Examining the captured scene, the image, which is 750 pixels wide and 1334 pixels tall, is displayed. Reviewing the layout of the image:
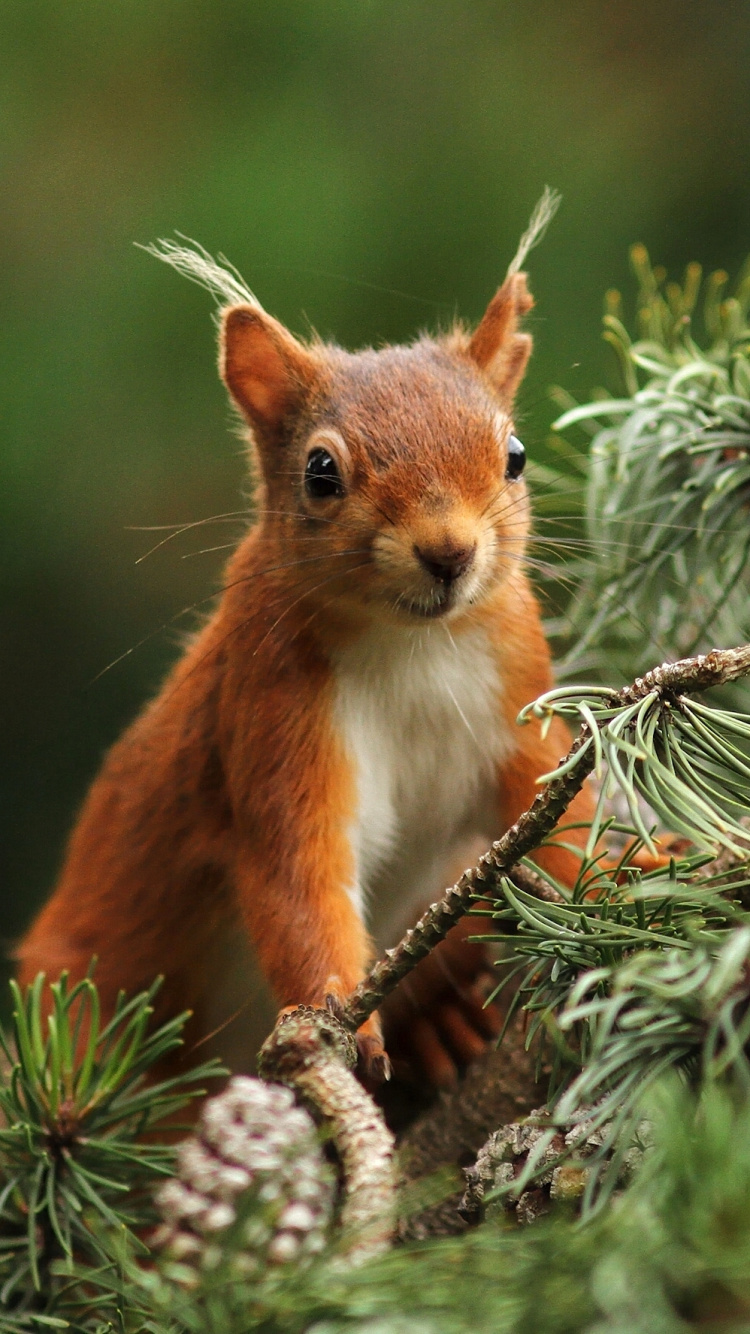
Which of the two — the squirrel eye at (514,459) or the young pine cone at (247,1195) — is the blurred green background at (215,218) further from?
the young pine cone at (247,1195)

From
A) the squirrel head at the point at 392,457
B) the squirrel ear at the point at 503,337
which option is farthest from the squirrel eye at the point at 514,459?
the squirrel ear at the point at 503,337

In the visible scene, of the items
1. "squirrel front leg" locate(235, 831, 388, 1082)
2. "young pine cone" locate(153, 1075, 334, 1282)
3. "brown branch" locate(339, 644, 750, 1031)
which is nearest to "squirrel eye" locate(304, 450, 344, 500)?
"squirrel front leg" locate(235, 831, 388, 1082)

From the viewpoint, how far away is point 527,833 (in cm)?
64

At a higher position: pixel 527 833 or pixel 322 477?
pixel 322 477

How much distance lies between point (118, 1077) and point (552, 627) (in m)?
0.74

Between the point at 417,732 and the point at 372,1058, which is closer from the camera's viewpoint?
the point at 372,1058

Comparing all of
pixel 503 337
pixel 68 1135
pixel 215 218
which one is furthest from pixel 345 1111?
pixel 215 218

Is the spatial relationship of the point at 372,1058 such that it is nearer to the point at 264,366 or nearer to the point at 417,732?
the point at 417,732

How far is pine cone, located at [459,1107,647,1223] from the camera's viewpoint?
0.59 m

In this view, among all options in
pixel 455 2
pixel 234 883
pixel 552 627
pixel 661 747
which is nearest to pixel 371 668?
pixel 234 883

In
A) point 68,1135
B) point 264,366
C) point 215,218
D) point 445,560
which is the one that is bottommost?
point 68,1135

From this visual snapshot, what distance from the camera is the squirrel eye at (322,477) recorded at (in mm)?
1036

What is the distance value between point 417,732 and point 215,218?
1215 millimetres

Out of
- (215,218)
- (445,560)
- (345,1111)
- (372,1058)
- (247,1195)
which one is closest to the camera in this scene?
(247,1195)
